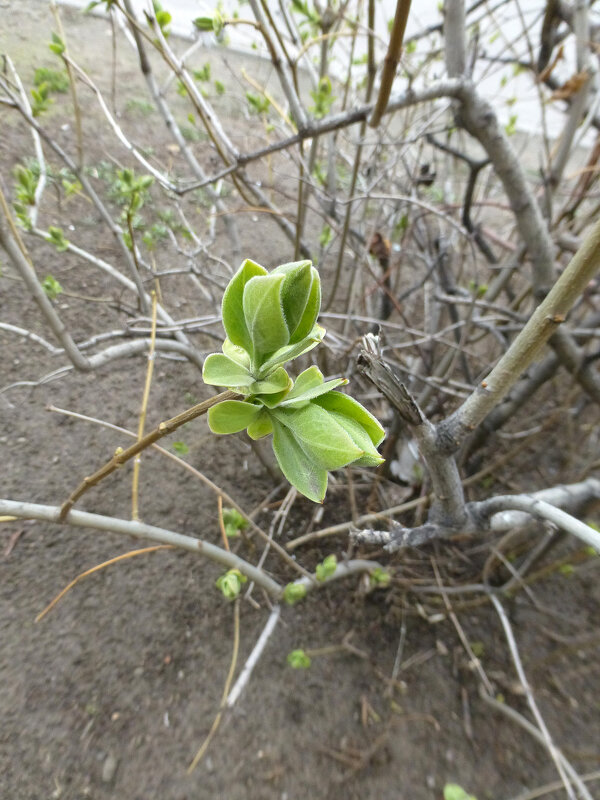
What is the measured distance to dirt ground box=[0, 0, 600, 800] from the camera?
1049 mm

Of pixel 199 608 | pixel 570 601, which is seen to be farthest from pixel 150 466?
pixel 570 601

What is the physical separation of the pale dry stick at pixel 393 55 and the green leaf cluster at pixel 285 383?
1.47 ft

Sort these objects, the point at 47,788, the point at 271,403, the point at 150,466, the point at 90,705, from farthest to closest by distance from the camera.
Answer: the point at 150,466 < the point at 90,705 < the point at 47,788 < the point at 271,403

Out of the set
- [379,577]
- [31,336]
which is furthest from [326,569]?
[31,336]

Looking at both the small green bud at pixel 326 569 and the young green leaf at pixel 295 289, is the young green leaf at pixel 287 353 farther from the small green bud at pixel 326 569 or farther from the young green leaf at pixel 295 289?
the small green bud at pixel 326 569

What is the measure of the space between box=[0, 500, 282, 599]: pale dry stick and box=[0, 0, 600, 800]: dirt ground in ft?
1.15

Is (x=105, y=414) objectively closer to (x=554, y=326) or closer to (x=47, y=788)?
(x=47, y=788)

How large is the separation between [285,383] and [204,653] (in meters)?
1.10

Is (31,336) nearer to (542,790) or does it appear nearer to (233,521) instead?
(233,521)

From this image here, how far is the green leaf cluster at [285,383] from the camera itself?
353mm

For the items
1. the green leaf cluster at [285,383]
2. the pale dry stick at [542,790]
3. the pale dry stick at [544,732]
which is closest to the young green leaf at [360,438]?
the green leaf cluster at [285,383]

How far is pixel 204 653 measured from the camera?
120cm

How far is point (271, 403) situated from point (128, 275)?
1.80 meters

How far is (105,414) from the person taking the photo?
4.94 ft
